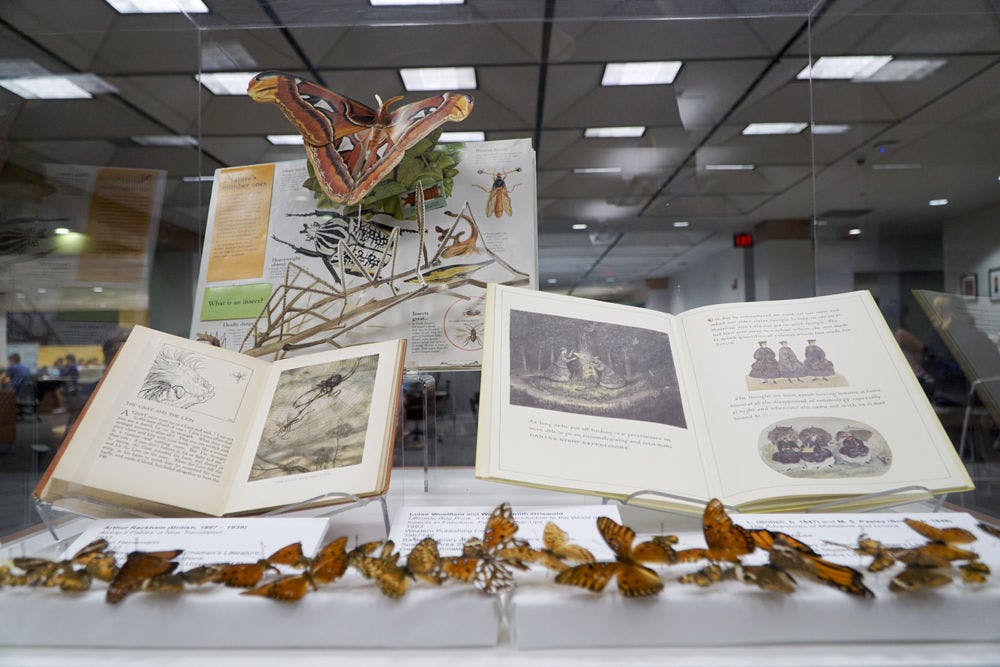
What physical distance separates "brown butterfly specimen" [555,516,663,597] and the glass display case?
39cm

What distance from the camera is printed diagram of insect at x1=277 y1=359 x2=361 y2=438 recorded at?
593 mm

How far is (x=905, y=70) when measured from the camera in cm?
117

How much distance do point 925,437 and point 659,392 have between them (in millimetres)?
257

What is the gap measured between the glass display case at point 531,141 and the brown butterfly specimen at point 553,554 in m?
0.35

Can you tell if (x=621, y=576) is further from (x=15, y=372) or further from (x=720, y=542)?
(x=15, y=372)

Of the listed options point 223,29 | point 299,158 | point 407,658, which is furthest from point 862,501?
point 223,29

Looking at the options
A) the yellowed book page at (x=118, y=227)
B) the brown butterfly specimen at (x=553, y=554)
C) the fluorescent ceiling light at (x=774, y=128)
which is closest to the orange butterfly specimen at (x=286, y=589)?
the brown butterfly specimen at (x=553, y=554)

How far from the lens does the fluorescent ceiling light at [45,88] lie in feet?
3.17

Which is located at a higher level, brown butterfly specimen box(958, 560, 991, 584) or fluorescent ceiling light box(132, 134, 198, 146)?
fluorescent ceiling light box(132, 134, 198, 146)

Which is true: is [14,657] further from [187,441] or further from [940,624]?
[940,624]

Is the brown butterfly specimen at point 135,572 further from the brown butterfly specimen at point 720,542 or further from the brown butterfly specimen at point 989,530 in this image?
the brown butterfly specimen at point 989,530

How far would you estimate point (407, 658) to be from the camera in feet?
1.14

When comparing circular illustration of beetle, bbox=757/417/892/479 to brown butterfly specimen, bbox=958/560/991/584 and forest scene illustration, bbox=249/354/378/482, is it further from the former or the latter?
forest scene illustration, bbox=249/354/378/482

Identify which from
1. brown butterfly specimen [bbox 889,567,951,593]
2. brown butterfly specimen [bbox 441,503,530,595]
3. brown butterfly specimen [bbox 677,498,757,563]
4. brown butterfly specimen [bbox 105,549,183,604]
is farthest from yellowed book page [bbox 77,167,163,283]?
brown butterfly specimen [bbox 889,567,951,593]
